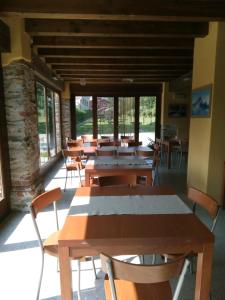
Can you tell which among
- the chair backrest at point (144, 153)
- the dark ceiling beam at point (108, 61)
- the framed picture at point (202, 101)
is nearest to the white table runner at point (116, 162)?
the chair backrest at point (144, 153)

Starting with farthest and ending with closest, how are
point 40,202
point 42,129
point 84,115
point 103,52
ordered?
point 84,115
point 42,129
point 103,52
point 40,202

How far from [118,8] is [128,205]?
2.33m

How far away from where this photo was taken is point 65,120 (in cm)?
839

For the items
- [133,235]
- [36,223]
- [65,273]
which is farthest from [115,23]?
[65,273]

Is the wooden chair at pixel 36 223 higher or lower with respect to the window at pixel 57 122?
lower

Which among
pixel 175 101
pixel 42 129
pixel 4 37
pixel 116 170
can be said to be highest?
pixel 4 37

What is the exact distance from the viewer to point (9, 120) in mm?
3338

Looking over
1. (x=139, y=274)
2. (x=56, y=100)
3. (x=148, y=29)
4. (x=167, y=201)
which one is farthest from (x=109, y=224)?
(x=56, y=100)

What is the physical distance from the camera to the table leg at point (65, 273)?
4.38ft

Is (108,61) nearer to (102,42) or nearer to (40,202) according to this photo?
(102,42)

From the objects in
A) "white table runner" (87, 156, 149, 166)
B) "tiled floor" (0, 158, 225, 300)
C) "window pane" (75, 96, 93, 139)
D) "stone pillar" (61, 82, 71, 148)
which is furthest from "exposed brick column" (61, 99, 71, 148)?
"tiled floor" (0, 158, 225, 300)

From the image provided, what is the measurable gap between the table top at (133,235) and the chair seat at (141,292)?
0.76 ft

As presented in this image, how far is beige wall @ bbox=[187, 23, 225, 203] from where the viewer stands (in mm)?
3400

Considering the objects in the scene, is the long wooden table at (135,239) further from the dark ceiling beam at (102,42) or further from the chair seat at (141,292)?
the dark ceiling beam at (102,42)
